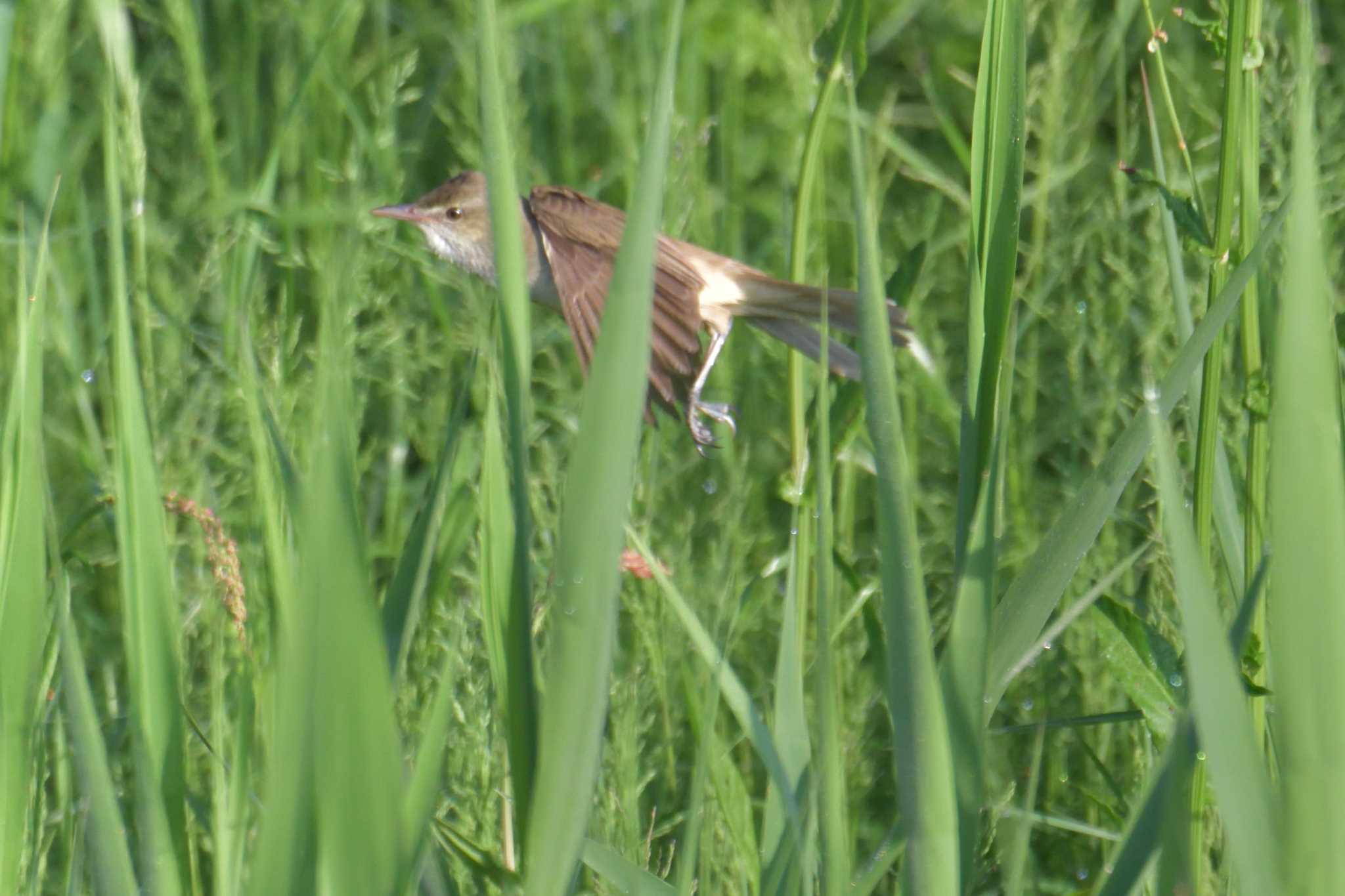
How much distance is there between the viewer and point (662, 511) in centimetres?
280

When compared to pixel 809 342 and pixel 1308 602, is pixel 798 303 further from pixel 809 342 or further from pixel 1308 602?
pixel 1308 602

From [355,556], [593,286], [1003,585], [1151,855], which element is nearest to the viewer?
[355,556]

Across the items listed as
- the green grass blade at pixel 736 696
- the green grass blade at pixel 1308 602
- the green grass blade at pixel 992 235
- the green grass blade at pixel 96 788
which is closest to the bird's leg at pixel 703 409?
the green grass blade at pixel 736 696

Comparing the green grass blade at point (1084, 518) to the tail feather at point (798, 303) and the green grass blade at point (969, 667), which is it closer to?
the green grass blade at point (969, 667)

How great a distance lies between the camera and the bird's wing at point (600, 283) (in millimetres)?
2121

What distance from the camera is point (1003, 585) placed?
284 cm

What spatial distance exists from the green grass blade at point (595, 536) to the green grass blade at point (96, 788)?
0.30 metres

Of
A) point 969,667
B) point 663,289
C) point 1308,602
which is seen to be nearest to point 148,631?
point 969,667

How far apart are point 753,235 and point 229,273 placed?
178 cm

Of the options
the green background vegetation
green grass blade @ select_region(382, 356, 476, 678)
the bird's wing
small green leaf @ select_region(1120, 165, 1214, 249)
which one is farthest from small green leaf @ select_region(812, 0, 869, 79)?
green grass blade @ select_region(382, 356, 476, 678)

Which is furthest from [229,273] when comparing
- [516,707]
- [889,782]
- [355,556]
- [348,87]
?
[355,556]

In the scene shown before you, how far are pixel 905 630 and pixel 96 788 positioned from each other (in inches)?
22.9

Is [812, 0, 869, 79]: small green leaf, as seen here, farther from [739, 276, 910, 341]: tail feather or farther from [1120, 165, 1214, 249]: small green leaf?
[739, 276, 910, 341]: tail feather

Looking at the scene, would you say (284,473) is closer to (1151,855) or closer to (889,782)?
(1151,855)
